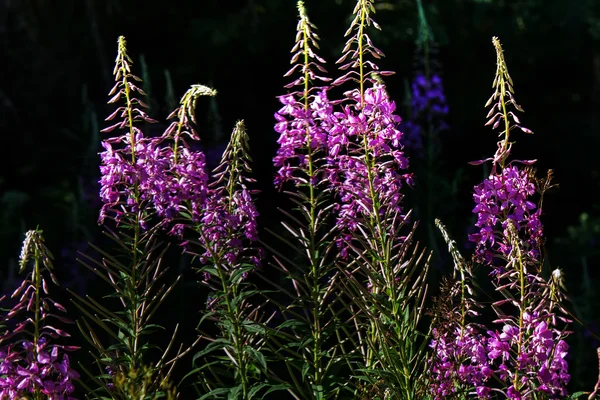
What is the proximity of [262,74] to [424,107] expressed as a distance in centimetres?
285

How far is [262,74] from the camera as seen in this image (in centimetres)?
852

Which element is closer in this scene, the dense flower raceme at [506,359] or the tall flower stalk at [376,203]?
the dense flower raceme at [506,359]

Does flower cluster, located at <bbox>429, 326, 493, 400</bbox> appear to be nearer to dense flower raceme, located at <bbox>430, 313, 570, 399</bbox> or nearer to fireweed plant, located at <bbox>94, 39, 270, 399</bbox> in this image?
dense flower raceme, located at <bbox>430, 313, 570, 399</bbox>

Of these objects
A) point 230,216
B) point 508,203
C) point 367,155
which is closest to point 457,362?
point 508,203

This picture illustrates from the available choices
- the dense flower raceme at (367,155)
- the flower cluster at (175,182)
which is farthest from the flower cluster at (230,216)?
the dense flower raceme at (367,155)

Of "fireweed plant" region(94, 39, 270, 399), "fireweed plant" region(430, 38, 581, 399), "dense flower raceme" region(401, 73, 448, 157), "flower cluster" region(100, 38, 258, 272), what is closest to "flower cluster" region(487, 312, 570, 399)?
"fireweed plant" region(430, 38, 581, 399)

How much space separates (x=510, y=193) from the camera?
2.42m

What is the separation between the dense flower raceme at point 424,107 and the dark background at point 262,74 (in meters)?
1.03

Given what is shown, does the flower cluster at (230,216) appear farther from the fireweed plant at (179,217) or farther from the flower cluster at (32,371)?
the flower cluster at (32,371)

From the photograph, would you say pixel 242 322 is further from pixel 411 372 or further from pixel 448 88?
pixel 448 88

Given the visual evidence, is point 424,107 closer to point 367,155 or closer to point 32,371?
point 367,155

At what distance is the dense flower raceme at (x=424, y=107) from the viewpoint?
587 cm

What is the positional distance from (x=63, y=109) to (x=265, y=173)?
9.24 ft

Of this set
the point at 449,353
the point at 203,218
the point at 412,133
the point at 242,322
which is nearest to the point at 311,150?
the point at 203,218
